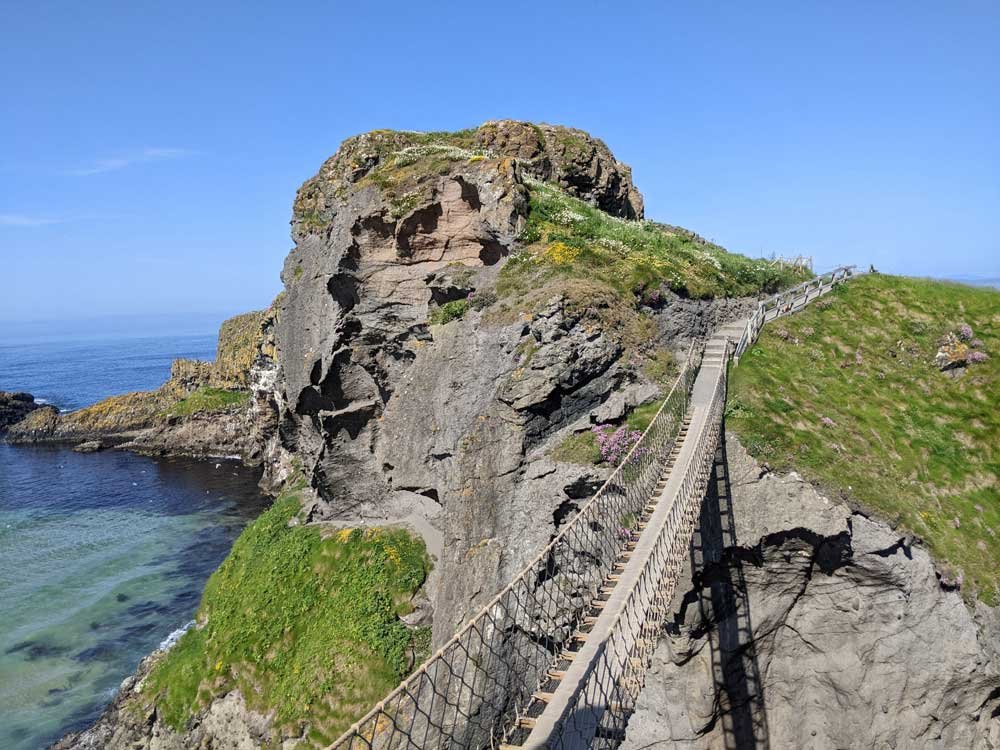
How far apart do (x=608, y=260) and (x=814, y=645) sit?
652 inches

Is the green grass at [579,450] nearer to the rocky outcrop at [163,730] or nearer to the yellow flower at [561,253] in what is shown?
the yellow flower at [561,253]

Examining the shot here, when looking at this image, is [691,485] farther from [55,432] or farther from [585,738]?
[55,432]

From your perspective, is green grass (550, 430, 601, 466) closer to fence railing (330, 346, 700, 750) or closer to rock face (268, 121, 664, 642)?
rock face (268, 121, 664, 642)

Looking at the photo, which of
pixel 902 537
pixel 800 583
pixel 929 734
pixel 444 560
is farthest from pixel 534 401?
pixel 929 734

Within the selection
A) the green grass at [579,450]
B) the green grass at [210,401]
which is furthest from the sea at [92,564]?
the green grass at [579,450]

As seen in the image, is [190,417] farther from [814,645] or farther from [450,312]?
[814,645]

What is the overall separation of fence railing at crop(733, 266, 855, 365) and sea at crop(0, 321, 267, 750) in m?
33.0

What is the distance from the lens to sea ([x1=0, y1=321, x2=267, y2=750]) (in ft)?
92.7

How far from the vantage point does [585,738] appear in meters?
8.90

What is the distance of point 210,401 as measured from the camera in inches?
3007

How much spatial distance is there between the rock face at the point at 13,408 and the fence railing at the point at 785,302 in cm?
10612

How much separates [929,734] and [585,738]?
50.4 feet

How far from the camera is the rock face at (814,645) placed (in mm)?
17391

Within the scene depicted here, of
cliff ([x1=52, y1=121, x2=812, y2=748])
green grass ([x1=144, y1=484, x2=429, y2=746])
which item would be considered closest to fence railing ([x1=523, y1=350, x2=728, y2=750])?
cliff ([x1=52, y1=121, x2=812, y2=748])
